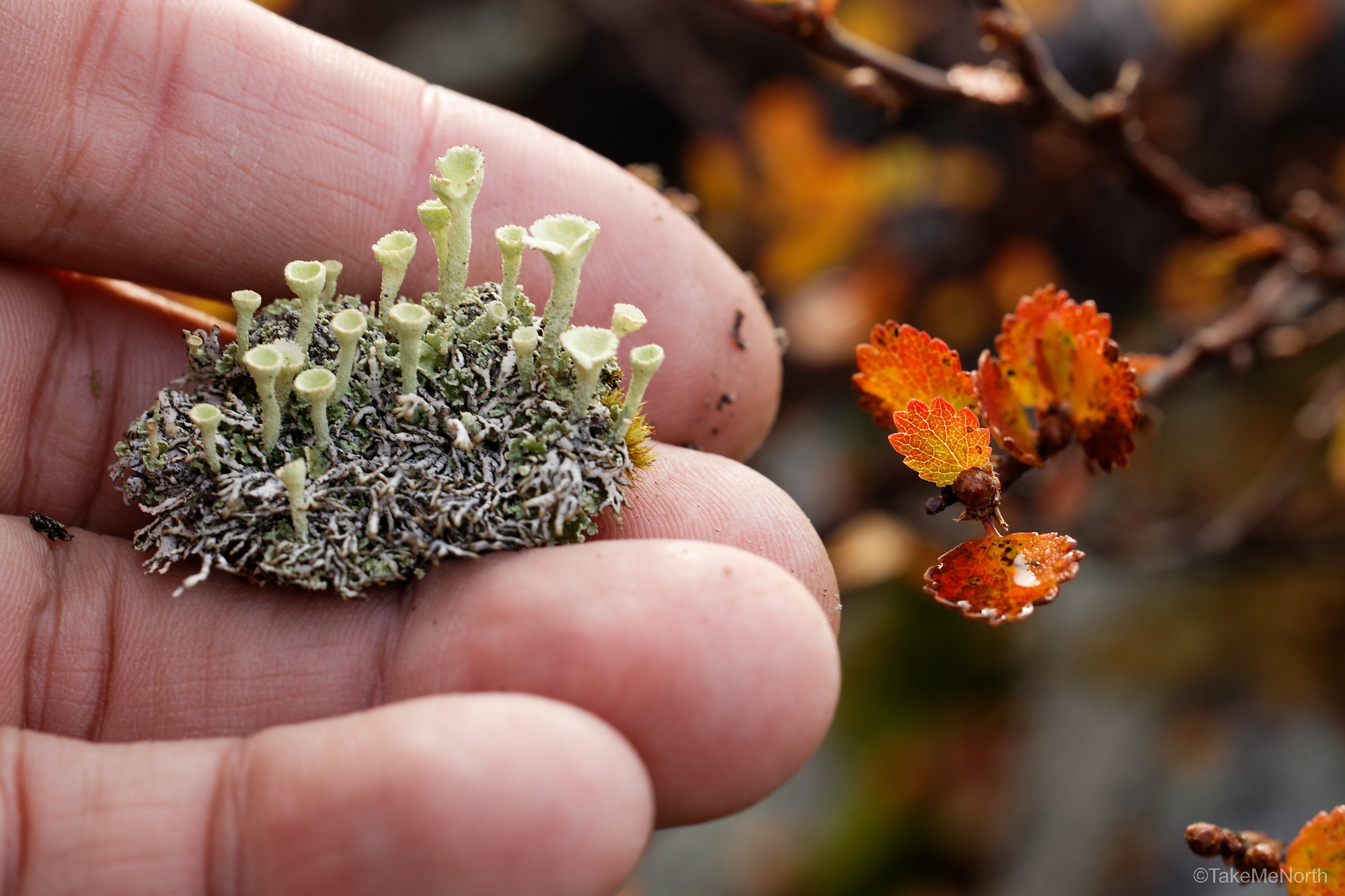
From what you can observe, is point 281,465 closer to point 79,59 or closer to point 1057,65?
point 79,59

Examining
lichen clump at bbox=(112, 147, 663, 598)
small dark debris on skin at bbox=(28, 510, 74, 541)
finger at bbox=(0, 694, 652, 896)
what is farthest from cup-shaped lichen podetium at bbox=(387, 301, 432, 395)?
small dark debris on skin at bbox=(28, 510, 74, 541)

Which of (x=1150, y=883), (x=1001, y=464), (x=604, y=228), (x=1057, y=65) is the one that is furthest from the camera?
(x=1057, y=65)

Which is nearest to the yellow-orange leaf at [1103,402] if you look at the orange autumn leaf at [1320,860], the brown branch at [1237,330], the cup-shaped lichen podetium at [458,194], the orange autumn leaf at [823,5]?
the brown branch at [1237,330]

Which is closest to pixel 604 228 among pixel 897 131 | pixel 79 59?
pixel 79 59

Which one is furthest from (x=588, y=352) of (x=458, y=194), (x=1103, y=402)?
(x=1103, y=402)

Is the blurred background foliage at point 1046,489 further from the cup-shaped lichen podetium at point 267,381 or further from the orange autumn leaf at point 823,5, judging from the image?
the cup-shaped lichen podetium at point 267,381

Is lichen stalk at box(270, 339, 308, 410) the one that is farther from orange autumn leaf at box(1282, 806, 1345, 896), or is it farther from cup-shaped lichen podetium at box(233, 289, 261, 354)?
orange autumn leaf at box(1282, 806, 1345, 896)
